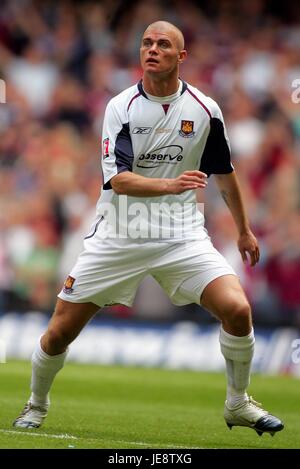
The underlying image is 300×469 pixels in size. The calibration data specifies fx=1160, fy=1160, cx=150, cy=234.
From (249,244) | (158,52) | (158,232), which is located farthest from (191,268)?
(158,52)

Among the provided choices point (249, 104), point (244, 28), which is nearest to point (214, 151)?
point (249, 104)

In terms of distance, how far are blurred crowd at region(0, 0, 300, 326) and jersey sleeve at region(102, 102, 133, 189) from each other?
7.32 m

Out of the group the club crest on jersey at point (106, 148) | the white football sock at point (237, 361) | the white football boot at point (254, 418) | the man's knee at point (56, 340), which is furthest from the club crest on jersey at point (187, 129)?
the white football boot at point (254, 418)

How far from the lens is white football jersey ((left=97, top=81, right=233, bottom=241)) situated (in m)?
8.06

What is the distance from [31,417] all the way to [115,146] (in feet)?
6.71

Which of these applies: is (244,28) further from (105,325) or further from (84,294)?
(84,294)

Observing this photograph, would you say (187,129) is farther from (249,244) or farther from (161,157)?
(249,244)

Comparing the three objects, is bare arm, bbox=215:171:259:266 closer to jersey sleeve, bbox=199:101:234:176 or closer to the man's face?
A: jersey sleeve, bbox=199:101:234:176

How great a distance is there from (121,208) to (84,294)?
0.67 metres

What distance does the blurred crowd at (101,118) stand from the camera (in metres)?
15.8

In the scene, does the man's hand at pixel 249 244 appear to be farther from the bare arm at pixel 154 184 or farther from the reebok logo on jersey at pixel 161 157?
the bare arm at pixel 154 184

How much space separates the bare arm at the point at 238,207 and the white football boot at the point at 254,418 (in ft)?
3.56

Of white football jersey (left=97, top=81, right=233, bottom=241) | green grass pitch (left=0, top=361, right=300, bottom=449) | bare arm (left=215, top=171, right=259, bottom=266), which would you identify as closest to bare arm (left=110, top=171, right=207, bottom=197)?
white football jersey (left=97, top=81, right=233, bottom=241)

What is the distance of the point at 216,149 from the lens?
27.2ft
